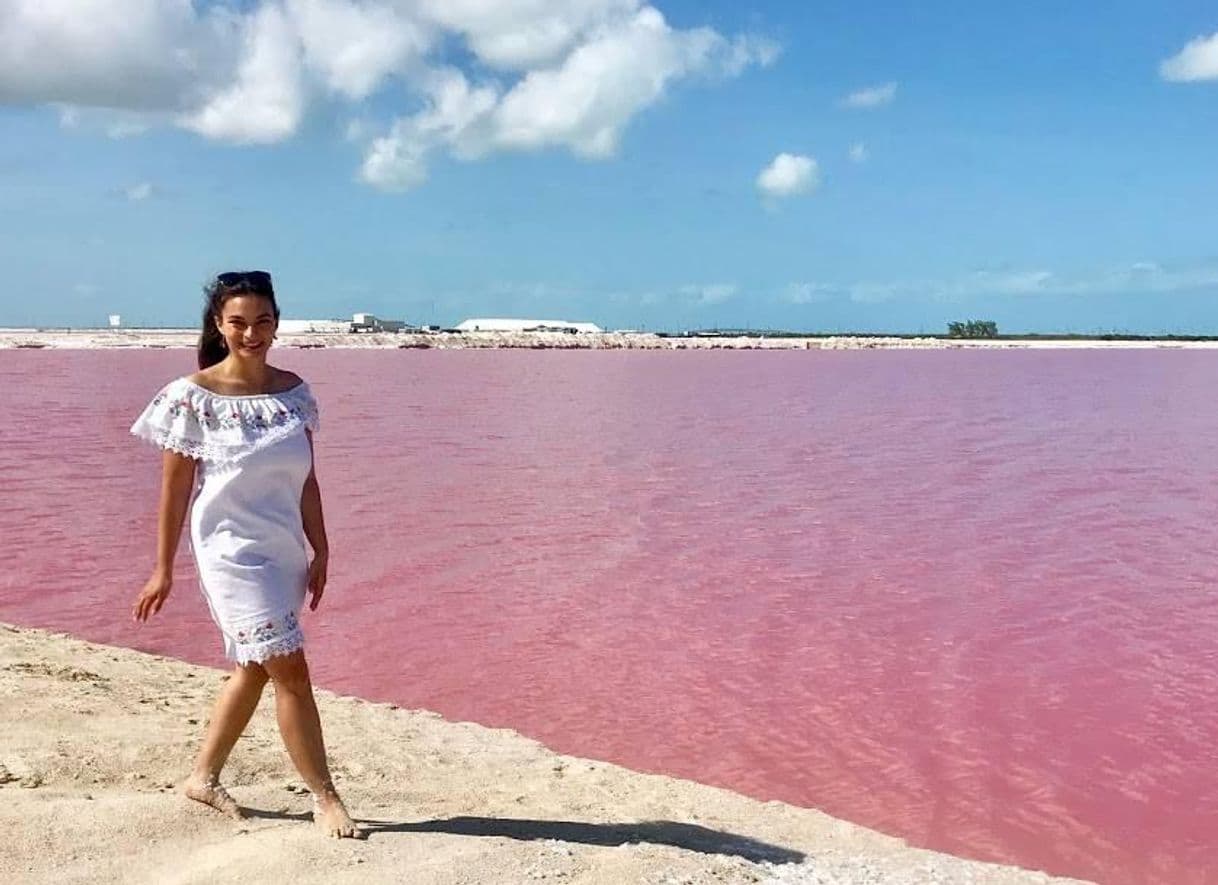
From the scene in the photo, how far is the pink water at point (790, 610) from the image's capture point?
639 centimetres

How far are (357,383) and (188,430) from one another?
40.2m

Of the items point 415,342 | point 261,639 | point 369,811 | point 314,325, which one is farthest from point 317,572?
point 314,325

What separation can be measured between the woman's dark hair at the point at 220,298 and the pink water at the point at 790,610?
3.30 m

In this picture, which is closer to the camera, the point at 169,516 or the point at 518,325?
the point at 169,516

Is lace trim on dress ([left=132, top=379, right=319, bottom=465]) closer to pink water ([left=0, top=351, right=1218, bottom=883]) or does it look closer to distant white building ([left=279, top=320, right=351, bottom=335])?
pink water ([left=0, top=351, right=1218, bottom=883])

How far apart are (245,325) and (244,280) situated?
17 centimetres

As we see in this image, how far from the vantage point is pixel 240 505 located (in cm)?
399

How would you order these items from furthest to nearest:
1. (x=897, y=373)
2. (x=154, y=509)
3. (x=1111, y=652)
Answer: (x=897, y=373)
(x=154, y=509)
(x=1111, y=652)

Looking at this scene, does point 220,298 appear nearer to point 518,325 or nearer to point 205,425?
point 205,425

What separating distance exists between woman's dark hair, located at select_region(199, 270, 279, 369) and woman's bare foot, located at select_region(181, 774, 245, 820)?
1.46m

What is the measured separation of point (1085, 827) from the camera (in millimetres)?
5887

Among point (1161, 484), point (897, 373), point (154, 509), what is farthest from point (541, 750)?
point (897, 373)

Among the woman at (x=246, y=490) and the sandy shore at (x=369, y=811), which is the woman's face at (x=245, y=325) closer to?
the woman at (x=246, y=490)

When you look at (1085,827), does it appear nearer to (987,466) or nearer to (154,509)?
(154,509)
